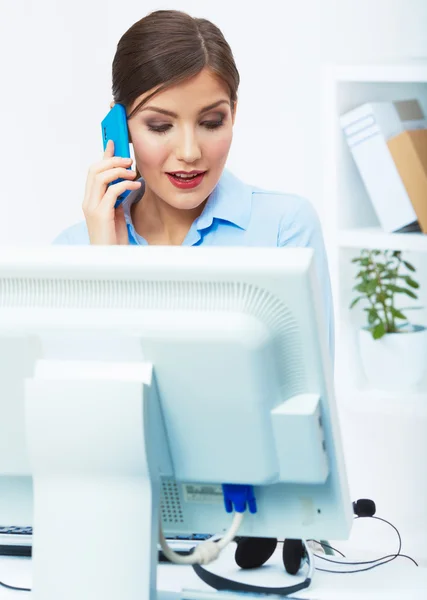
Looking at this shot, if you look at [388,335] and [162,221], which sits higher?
[162,221]

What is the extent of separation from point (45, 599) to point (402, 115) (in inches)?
73.1

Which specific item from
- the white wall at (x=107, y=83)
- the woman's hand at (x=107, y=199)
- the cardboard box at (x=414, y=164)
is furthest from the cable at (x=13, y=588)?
the white wall at (x=107, y=83)

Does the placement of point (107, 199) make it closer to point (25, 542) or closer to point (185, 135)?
point (185, 135)

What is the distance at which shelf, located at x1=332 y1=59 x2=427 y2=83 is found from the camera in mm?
2441

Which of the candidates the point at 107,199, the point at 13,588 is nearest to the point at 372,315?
the point at 107,199

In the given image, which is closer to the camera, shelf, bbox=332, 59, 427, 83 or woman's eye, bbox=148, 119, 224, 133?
woman's eye, bbox=148, 119, 224, 133

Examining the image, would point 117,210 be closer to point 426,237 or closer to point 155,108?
point 155,108

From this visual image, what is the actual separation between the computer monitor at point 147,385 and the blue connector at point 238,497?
3 cm

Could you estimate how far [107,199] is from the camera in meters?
1.78

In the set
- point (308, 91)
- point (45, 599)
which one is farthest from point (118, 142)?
point (308, 91)

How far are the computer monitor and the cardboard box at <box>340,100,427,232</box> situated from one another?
1559 mm

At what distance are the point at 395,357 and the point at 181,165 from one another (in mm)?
1156

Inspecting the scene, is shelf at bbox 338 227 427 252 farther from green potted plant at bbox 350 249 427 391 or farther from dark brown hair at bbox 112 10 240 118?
A: dark brown hair at bbox 112 10 240 118

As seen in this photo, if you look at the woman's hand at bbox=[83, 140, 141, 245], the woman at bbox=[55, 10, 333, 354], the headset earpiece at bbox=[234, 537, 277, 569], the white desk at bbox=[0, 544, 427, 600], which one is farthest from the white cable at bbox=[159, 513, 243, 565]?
the woman's hand at bbox=[83, 140, 141, 245]
